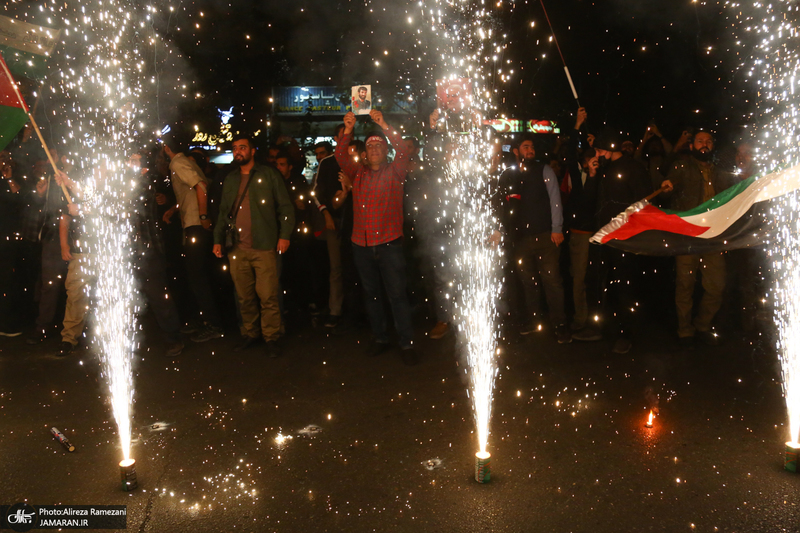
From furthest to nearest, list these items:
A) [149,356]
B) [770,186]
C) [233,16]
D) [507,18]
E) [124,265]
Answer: [507,18], [233,16], [124,265], [149,356], [770,186]

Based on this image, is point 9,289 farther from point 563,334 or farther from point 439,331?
point 563,334

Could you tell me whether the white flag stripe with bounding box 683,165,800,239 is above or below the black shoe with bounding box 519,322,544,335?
above

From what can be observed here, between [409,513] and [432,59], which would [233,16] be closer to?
[432,59]

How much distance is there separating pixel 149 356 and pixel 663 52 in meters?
9.14

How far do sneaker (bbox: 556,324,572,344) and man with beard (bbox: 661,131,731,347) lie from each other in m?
1.06

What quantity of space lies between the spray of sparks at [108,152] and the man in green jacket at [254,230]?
117 cm

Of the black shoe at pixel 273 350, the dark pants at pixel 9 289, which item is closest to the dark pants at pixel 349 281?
the black shoe at pixel 273 350

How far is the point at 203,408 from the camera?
4.55 meters

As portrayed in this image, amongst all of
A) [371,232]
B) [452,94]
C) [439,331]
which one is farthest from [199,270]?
[452,94]

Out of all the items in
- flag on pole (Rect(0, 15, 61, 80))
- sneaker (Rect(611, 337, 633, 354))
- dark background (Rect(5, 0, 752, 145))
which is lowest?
sneaker (Rect(611, 337, 633, 354))

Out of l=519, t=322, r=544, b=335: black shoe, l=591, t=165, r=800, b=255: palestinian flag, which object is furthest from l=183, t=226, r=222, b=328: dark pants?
l=591, t=165, r=800, b=255: palestinian flag

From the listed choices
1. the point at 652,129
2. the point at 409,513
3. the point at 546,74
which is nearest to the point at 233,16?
the point at 546,74

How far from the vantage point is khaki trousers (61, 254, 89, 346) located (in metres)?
6.18

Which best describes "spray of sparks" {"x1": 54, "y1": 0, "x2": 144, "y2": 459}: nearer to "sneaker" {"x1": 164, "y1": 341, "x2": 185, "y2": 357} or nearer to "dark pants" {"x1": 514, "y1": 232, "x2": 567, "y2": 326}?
"sneaker" {"x1": 164, "y1": 341, "x2": 185, "y2": 357}
